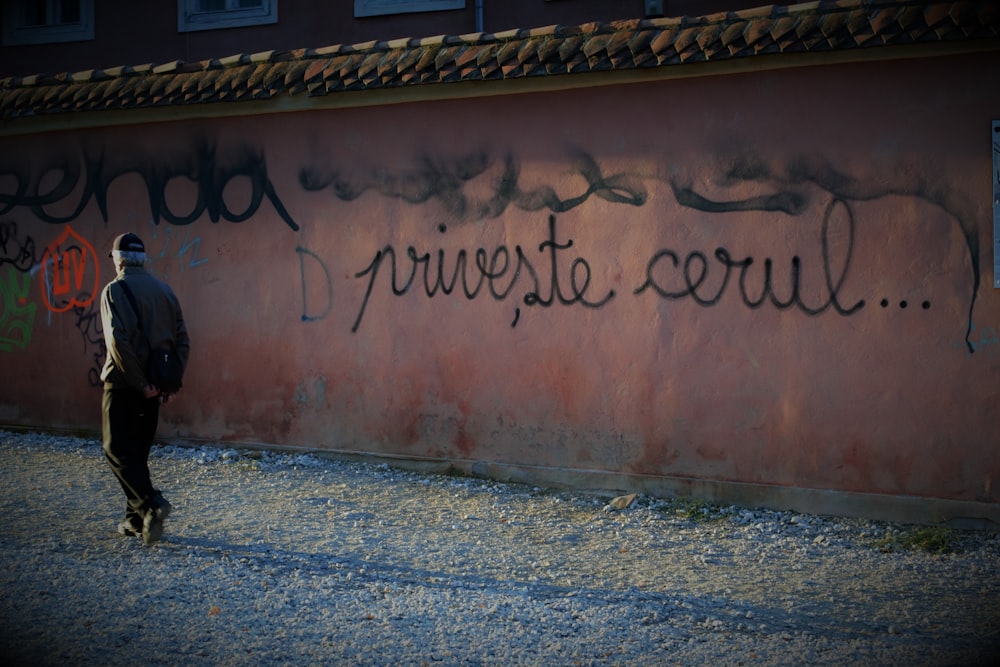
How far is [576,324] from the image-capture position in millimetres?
6902

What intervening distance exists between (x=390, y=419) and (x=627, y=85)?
10.0 feet

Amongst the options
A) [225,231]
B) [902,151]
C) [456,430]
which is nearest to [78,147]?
[225,231]

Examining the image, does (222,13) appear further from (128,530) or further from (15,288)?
(128,530)

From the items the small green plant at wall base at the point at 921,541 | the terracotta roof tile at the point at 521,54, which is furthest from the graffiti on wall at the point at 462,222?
the small green plant at wall base at the point at 921,541

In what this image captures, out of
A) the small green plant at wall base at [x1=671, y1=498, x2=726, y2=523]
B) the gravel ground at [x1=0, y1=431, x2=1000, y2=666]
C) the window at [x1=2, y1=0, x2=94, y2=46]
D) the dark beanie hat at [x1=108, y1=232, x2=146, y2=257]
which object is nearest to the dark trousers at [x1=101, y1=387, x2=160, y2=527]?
the gravel ground at [x1=0, y1=431, x2=1000, y2=666]

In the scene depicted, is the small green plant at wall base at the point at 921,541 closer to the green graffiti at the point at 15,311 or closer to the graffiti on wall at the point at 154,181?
the graffiti on wall at the point at 154,181

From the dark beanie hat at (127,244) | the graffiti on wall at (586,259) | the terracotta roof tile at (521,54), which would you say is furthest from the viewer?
the graffiti on wall at (586,259)

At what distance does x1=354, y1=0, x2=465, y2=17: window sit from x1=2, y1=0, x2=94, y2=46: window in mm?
3279

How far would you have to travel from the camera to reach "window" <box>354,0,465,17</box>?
9.41 meters

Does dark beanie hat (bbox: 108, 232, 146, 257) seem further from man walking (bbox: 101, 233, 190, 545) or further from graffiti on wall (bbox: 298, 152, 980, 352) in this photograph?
graffiti on wall (bbox: 298, 152, 980, 352)

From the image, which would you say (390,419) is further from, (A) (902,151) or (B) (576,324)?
(A) (902,151)

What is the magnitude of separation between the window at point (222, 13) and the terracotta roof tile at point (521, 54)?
7.36 ft

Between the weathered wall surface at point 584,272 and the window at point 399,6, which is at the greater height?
the window at point 399,6

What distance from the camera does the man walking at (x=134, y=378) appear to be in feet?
17.6
